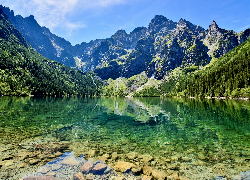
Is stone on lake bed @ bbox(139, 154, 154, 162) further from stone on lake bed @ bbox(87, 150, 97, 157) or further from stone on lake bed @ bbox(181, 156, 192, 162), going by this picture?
stone on lake bed @ bbox(87, 150, 97, 157)

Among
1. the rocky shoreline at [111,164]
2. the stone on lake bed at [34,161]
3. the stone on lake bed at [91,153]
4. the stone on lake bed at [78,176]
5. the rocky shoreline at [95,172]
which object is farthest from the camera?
the stone on lake bed at [91,153]

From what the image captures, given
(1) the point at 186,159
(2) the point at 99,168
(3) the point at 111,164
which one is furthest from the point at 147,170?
(1) the point at 186,159

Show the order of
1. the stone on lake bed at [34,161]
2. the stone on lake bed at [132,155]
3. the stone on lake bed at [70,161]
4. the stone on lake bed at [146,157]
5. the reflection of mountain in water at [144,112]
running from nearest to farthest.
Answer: the stone on lake bed at [34,161], the stone on lake bed at [70,161], the stone on lake bed at [146,157], the stone on lake bed at [132,155], the reflection of mountain in water at [144,112]

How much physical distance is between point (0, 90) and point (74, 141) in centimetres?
21944

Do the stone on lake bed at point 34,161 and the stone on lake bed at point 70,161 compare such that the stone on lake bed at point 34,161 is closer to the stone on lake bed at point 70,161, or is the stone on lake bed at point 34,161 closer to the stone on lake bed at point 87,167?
the stone on lake bed at point 70,161

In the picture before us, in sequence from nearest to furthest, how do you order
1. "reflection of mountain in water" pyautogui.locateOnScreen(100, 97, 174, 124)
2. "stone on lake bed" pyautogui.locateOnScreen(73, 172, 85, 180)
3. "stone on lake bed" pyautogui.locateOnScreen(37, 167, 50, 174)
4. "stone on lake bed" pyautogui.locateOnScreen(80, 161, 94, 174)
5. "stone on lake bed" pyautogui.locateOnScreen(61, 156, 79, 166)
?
Answer: 1. "stone on lake bed" pyautogui.locateOnScreen(73, 172, 85, 180)
2. "stone on lake bed" pyautogui.locateOnScreen(37, 167, 50, 174)
3. "stone on lake bed" pyautogui.locateOnScreen(80, 161, 94, 174)
4. "stone on lake bed" pyautogui.locateOnScreen(61, 156, 79, 166)
5. "reflection of mountain in water" pyautogui.locateOnScreen(100, 97, 174, 124)

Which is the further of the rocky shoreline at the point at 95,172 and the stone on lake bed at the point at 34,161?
the stone on lake bed at the point at 34,161

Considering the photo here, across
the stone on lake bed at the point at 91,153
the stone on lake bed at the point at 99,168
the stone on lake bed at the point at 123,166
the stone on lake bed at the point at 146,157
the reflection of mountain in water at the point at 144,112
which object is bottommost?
the reflection of mountain in water at the point at 144,112

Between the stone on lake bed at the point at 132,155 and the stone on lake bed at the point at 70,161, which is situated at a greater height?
the stone on lake bed at the point at 70,161

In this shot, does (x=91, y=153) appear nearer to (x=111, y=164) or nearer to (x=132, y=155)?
(x=111, y=164)

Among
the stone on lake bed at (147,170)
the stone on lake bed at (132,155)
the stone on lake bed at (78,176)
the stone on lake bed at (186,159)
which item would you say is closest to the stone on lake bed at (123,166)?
the stone on lake bed at (147,170)

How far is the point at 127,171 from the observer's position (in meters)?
14.4

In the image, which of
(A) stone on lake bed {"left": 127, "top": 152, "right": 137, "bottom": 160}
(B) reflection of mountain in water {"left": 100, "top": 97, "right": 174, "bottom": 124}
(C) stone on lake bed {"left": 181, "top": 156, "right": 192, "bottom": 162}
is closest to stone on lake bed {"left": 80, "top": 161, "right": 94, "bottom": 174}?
(A) stone on lake bed {"left": 127, "top": 152, "right": 137, "bottom": 160}

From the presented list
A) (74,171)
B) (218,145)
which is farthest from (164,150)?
(74,171)
